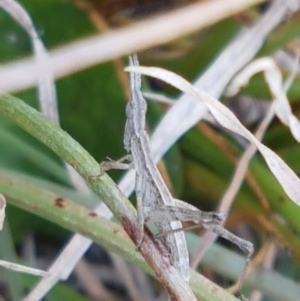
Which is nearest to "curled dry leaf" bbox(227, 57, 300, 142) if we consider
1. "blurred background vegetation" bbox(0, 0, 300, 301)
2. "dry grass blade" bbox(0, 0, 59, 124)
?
"blurred background vegetation" bbox(0, 0, 300, 301)

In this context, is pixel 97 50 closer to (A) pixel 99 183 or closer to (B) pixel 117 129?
(A) pixel 99 183

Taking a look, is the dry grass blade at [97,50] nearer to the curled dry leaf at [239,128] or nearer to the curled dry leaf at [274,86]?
the curled dry leaf at [239,128]

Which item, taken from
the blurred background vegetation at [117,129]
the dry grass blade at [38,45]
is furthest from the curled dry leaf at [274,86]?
the dry grass blade at [38,45]

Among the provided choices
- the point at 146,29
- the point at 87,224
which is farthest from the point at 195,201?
the point at 146,29

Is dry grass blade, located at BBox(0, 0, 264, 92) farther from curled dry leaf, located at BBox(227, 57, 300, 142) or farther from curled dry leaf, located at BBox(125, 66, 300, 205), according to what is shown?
curled dry leaf, located at BBox(227, 57, 300, 142)

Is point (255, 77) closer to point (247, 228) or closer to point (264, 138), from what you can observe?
point (264, 138)

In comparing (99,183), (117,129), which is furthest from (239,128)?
(117,129)

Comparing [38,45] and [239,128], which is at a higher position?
[38,45]

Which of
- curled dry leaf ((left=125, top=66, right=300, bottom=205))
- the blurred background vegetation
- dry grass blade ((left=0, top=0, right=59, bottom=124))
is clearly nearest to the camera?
curled dry leaf ((left=125, top=66, right=300, bottom=205))
